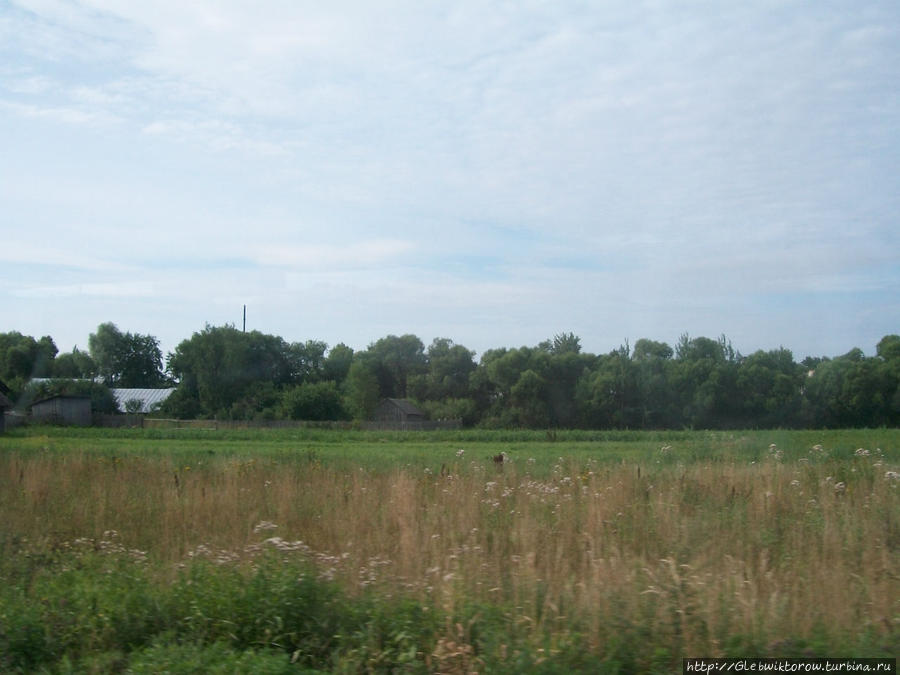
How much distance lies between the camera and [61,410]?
217ft

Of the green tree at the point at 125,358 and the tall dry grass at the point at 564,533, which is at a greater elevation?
the green tree at the point at 125,358

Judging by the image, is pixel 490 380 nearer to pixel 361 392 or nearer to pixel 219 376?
pixel 361 392

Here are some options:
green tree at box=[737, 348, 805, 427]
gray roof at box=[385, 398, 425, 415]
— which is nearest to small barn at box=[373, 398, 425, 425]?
gray roof at box=[385, 398, 425, 415]

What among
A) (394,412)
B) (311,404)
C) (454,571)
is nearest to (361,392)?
(394,412)

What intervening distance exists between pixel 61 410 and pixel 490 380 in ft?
147

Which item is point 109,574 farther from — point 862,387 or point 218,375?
point 218,375

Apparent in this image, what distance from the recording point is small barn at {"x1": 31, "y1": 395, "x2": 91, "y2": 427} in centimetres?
6506

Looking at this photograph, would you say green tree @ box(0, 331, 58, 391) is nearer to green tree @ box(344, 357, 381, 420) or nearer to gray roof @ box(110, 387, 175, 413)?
gray roof @ box(110, 387, 175, 413)

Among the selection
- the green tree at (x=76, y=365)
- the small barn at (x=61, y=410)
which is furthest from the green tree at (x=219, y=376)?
the green tree at (x=76, y=365)

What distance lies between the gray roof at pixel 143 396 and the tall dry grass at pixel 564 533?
2974 inches

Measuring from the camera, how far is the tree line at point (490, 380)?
53125 millimetres

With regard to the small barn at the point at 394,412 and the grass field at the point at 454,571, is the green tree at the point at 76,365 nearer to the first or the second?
the small barn at the point at 394,412

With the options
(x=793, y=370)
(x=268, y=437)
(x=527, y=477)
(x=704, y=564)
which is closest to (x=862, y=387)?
(x=793, y=370)

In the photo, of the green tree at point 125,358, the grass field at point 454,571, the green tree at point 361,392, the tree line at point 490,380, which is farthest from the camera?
the green tree at point 125,358
